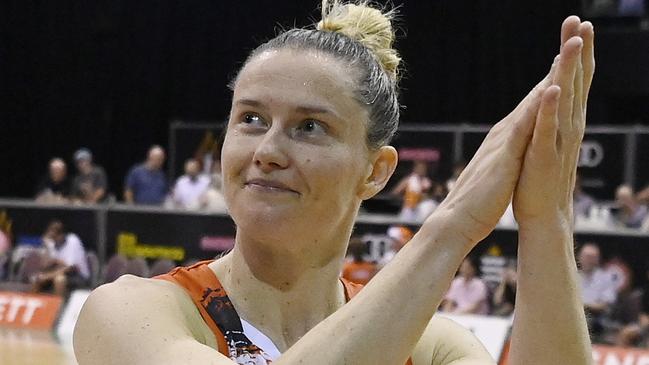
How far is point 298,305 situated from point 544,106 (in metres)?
0.70

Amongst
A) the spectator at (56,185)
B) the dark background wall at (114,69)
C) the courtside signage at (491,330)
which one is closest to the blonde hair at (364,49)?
the courtside signage at (491,330)

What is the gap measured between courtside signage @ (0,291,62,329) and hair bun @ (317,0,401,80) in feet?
28.2

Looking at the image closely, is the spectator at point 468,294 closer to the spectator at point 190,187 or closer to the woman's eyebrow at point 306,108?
the spectator at point 190,187

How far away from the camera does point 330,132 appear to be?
6.82 ft

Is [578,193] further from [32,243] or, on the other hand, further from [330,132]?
[330,132]

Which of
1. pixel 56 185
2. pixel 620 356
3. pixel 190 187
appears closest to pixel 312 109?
pixel 620 356

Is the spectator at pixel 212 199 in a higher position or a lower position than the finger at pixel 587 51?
lower

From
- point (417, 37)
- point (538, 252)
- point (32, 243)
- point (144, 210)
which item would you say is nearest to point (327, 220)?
point (538, 252)

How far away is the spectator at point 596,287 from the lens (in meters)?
8.45

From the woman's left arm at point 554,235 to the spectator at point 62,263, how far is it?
9090 millimetres

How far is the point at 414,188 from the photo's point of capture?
11.3m

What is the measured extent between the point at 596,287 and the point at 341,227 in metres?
6.59

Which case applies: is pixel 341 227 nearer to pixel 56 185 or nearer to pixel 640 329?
pixel 640 329

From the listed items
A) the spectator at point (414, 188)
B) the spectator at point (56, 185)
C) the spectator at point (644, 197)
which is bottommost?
the spectator at point (56, 185)
